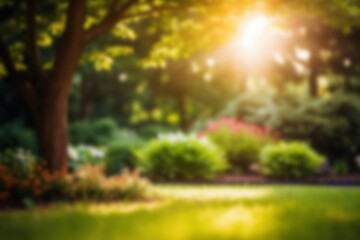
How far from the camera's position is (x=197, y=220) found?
5.96 meters

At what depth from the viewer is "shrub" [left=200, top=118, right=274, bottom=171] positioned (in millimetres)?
16359

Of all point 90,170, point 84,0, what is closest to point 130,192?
point 90,170

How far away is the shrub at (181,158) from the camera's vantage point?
43.8 feet

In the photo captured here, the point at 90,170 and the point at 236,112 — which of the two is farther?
the point at 236,112

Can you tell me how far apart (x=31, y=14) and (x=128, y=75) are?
80.6 feet

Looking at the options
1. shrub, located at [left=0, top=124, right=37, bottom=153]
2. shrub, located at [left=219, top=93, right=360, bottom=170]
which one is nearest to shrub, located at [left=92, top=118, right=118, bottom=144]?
shrub, located at [left=0, top=124, right=37, bottom=153]

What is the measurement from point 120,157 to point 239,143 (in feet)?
15.0

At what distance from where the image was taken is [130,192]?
9.24 meters

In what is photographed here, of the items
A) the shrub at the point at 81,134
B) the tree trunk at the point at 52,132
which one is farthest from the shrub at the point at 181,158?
the shrub at the point at 81,134

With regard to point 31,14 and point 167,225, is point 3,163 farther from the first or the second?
point 167,225

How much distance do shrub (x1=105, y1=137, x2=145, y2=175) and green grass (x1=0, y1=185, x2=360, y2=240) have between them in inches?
319

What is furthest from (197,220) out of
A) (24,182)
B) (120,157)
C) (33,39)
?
(120,157)

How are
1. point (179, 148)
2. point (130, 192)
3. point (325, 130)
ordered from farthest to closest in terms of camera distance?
point (325, 130) < point (179, 148) < point (130, 192)

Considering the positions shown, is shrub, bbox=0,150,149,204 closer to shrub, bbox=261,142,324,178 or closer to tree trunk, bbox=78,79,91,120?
shrub, bbox=261,142,324,178
